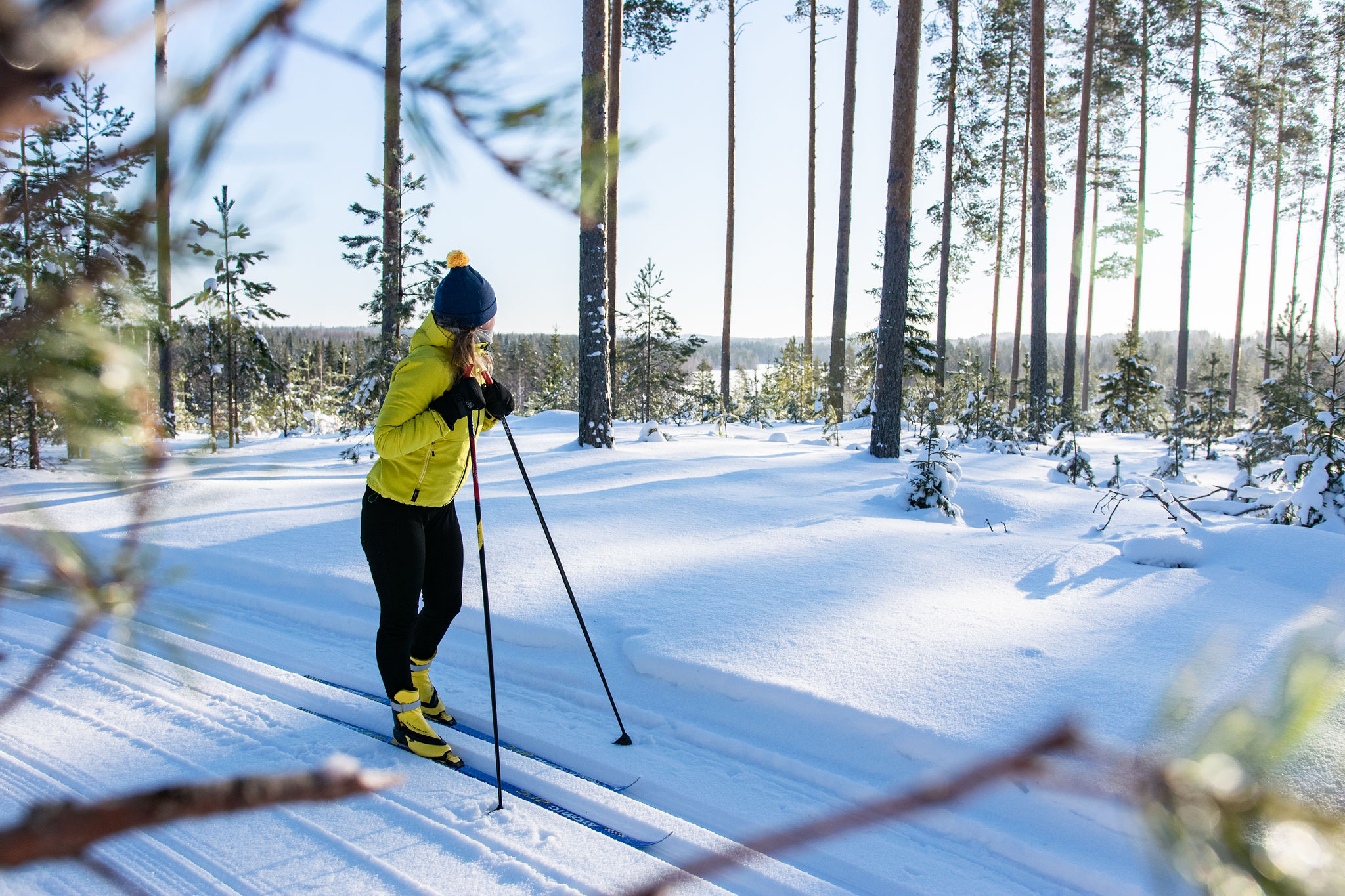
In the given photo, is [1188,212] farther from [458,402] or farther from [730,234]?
[458,402]

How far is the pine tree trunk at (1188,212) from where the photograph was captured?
723 inches

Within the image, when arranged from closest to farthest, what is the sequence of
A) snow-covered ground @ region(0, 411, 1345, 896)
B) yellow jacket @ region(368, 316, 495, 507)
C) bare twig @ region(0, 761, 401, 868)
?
bare twig @ region(0, 761, 401, 868) < snow-covered ground @ region(0, 411, 1345, 896) < yellow jacket @ region(368, 316, 495, 507)

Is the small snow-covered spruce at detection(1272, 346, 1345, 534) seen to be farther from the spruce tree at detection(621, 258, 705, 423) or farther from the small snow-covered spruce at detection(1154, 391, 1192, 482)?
the spruce tree at detection(621, 258, 705, 423)

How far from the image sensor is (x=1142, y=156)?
2042 cm

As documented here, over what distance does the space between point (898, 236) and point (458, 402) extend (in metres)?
6.89

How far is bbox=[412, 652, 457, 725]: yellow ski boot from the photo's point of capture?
3.16 metres

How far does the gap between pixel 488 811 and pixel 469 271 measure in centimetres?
198

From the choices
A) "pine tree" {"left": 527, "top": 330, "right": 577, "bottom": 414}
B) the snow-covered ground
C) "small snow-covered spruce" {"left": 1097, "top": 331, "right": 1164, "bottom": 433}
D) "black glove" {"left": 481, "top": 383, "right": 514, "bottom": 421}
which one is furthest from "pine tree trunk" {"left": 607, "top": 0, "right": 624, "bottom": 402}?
"pine tree" {"left": 527, "top": 330, "right": 577, "bottom": 414}

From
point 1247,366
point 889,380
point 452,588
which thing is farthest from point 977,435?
point 1247,366

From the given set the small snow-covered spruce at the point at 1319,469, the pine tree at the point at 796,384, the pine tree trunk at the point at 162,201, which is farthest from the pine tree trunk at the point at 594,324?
the pine tree at the point at 796,384

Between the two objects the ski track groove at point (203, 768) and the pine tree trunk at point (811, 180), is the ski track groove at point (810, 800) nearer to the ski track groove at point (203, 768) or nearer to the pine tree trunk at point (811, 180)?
the ski track groove at point (203, 768)

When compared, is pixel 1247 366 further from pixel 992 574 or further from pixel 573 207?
pixel 573 207

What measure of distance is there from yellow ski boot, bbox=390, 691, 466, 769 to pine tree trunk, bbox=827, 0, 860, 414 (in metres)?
13.4

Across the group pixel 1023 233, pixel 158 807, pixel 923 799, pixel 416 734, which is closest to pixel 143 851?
pixel 416 734
